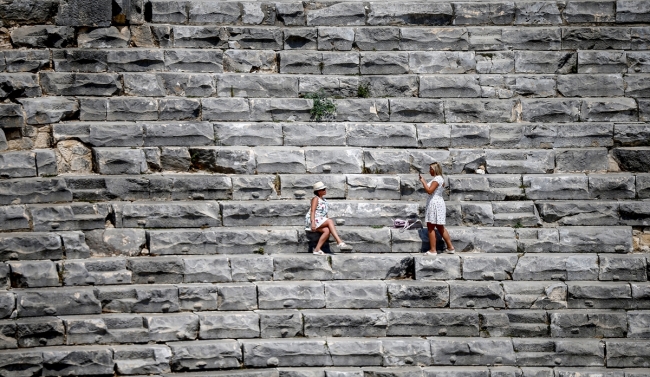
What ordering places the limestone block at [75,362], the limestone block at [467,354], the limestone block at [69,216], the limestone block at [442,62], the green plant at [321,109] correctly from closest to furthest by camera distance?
the limestone block at [75,362]
the limestone block at [467,354]
the limestone block at [69,216]
the green plant at [321,109]
the limestone block at [442,62]

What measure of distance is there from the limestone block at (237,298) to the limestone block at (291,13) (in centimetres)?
536

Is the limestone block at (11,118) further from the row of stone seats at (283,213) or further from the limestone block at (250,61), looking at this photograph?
the limestone block at (250,61)

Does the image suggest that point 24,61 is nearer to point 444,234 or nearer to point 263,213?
point 263,213

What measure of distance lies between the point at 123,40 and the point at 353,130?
4.16 metres

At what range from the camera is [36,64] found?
15.3 metres

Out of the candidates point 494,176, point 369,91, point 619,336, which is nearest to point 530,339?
point 619,336

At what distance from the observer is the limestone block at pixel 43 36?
51.2 ft

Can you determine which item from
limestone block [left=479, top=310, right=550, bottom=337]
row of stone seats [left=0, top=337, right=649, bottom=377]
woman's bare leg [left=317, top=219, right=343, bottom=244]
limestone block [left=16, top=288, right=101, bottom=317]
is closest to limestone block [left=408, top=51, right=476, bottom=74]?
woman's bare leg [left=317, top=219, right=343, bottom=244]

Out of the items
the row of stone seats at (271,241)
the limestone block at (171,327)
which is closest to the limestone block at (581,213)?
the row of stone seats at (271,241)

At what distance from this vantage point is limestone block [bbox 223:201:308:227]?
45.9ft

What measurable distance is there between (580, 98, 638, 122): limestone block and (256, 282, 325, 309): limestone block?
564 centimetres

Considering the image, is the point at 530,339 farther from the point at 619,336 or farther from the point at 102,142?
the point at 102,142

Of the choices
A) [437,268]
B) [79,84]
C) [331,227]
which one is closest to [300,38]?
[79,84]

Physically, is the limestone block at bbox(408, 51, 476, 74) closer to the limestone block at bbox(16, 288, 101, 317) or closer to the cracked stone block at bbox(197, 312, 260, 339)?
the cracked stone block at bbox(197, 312, 260, 339)
